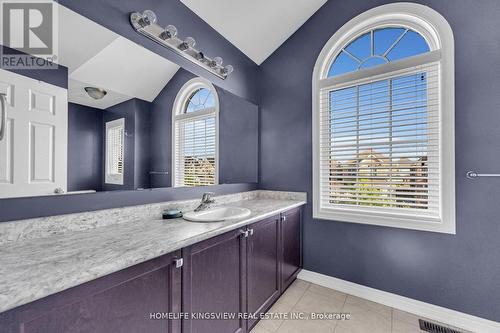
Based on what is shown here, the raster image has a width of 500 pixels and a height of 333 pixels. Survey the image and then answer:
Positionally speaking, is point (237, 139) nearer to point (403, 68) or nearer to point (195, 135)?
point (195, 135)

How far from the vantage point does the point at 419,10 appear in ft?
6.09

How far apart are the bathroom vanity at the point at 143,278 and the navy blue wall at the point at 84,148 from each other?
0.27 meters

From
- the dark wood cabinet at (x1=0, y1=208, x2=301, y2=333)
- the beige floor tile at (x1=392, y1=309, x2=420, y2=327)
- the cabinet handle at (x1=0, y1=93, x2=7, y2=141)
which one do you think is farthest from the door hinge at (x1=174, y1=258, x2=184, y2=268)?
the beige floor tile at (x1=392, y1=309, x2=420, y2=327)

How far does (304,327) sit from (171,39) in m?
2.40

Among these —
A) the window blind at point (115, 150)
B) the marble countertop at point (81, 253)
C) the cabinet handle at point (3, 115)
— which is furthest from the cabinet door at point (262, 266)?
the cabinet handle at point (3, 115)

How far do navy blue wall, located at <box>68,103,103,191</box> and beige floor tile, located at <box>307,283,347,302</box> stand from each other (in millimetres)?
2096

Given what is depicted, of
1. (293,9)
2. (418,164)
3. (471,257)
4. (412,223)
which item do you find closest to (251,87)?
(293,9)

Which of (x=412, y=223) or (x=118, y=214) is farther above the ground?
(x=118, y=214)

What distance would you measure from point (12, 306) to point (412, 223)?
7.84ft

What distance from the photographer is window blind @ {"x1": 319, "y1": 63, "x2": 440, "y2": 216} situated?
1852 mm

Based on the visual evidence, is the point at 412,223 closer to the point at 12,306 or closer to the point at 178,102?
the point at 178,102

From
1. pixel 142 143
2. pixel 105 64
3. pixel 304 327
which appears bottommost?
pixel 304 327

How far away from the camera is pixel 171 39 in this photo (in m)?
1.64

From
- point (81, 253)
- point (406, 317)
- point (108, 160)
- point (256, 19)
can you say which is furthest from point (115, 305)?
point (256, 19)
